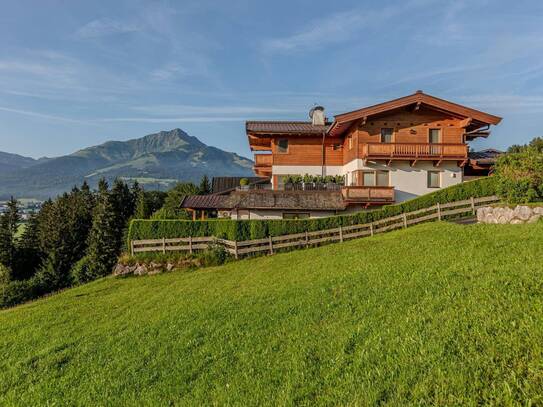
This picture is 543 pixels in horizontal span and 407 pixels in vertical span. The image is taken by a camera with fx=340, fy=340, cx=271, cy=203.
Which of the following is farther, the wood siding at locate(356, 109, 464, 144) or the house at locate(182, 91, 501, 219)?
the wood siding at locate(356, 109, 464, 144)

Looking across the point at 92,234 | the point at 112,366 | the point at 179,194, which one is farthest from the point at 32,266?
the point at 112,366

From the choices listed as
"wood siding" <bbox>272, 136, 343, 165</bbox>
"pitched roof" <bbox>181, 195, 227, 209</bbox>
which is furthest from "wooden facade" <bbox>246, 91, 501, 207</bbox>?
"pitched roof" <bbox>181, 195, 227, 209</bbox>

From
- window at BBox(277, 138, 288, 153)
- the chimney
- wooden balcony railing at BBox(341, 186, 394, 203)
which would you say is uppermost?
the chimney

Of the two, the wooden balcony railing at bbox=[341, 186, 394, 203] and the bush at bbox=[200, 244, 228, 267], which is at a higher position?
the wooden balcony railing at bbox=[341, 186, 394, 203]

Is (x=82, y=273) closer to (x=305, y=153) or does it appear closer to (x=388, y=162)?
(x=305, y=153)

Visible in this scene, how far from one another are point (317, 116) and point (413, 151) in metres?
11.9

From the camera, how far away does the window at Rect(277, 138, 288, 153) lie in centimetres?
3102

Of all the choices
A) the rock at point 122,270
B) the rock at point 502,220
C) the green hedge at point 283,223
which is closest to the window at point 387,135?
the green hedge at point 283,223

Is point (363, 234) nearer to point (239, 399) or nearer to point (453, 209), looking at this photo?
point (453, 209)

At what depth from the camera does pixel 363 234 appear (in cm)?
2098

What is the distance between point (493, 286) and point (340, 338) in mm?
3452

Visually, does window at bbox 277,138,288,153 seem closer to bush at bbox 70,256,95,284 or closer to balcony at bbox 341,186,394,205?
balcony at bbox 341,186,394,205

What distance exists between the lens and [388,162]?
26.3 metres

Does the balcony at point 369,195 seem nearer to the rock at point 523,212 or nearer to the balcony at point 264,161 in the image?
the balcony at point 264,161
